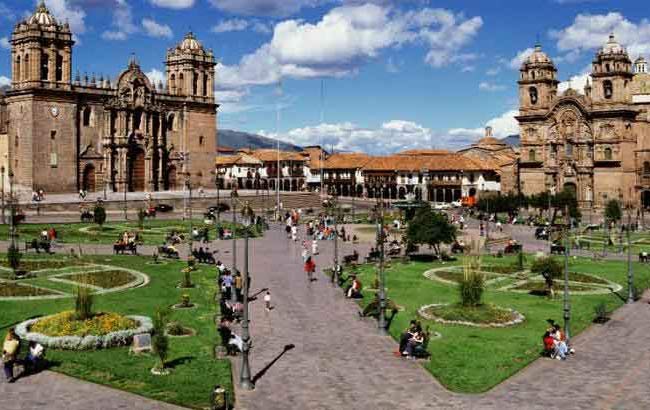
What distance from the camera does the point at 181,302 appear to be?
28406 mm

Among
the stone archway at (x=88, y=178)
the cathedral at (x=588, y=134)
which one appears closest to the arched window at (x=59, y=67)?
the stone archway at (x=88, y=178)

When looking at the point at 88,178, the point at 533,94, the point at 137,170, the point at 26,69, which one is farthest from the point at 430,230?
the point at 533,94

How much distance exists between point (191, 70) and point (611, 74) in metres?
48.4

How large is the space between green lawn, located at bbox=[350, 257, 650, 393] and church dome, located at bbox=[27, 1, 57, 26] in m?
48.6

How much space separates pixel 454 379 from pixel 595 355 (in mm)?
5674

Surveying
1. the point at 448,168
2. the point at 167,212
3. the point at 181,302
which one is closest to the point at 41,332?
the point at 181,302

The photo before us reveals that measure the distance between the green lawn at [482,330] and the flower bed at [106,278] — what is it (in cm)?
1037

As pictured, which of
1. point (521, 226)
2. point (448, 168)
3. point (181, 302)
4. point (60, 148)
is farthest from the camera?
point (448, 168)

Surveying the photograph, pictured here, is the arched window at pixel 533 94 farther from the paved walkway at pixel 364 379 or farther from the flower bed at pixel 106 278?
the flower bed at pixel 106 278

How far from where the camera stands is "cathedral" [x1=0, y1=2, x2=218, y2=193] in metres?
72.8

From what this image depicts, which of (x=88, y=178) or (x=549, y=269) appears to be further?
(x=88, y=178)

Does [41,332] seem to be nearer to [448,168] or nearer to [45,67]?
[45,67]

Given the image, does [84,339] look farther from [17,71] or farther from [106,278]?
[17,71]

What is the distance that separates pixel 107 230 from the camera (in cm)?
5362
